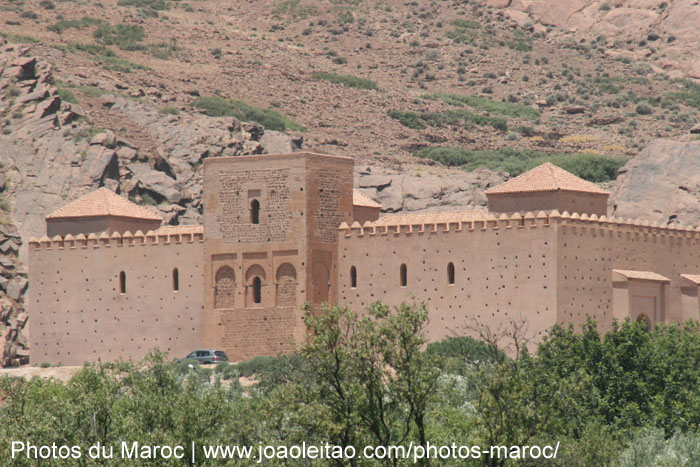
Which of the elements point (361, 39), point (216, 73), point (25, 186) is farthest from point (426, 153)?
point (25, 186)

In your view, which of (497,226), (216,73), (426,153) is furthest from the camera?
(216,73)

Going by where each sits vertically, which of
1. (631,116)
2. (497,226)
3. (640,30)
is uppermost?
(640,30)

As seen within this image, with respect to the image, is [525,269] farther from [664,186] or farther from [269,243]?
[664,186]

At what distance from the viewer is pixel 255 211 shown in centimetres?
5475

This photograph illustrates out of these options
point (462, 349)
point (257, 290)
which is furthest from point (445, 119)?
point (462, 349)

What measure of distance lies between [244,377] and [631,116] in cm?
5117

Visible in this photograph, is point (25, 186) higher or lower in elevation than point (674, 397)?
higher

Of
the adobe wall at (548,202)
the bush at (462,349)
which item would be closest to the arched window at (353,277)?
the bush at (462,349)

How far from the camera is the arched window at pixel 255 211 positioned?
54.6m

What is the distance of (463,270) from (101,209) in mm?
13601

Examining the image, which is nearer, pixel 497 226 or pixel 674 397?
pixel 674 397

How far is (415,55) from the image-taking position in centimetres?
10569

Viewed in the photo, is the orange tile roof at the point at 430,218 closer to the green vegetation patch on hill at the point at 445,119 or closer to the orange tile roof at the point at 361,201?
the orange tile roof at the point at 361,201

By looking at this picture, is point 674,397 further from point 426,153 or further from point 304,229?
point 426,153
